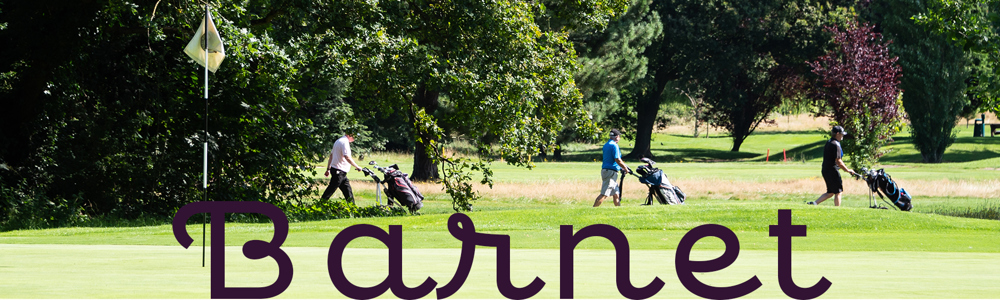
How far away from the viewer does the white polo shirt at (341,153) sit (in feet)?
59.1

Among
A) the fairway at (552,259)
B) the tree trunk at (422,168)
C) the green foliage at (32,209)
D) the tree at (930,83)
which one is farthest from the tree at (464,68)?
the tree at (930,83)

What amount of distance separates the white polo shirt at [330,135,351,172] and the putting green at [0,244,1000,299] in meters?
8.70

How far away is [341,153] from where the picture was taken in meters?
18.1

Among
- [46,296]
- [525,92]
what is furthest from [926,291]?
[525,92]

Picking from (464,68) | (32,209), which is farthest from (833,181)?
(32,209)

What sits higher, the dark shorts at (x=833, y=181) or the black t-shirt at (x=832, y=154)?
the black t-shirt at (x=832, y=154)

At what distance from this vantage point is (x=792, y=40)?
186 feet

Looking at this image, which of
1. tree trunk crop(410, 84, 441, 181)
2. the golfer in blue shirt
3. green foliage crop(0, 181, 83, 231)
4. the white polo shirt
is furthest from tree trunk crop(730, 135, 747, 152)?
green foliage crop(0, 181, 83, 231)

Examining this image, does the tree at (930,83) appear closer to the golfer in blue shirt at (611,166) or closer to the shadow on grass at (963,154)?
the shadow on grass at (963,154)

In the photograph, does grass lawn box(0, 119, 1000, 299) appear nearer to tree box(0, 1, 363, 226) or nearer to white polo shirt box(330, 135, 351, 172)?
tree box(0, 1, 363, 226)

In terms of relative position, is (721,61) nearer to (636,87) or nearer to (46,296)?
(636,87)

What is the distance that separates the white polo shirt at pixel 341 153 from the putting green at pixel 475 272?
870cm

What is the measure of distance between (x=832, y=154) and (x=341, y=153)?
8.88m

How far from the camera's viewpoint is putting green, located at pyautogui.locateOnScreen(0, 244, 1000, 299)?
18.2 feet
